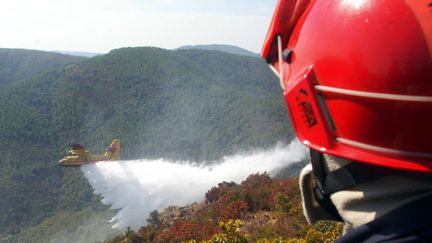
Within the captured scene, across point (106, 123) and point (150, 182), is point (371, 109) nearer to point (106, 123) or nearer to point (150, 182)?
point (150, 182)

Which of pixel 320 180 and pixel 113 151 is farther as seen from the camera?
pixel 113 151

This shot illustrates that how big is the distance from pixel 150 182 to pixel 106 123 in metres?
78.5

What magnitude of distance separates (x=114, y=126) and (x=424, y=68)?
116622mm

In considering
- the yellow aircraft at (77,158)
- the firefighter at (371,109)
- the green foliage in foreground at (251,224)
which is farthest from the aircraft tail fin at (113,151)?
the firefighter at (371,109)

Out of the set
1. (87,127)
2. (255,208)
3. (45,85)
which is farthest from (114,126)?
(255,208)

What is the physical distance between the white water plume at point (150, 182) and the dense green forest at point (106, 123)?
27550mm

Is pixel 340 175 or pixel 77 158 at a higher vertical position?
pixel 340 175

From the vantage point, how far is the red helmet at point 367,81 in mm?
1371

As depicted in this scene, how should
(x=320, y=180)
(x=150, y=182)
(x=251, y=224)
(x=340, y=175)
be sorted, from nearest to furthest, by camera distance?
(x=340, y=175)
(x=320, y=180)
(x=251, y=224)
(x=150, y=182)

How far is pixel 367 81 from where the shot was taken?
1.45 metres

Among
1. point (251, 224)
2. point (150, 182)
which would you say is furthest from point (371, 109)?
point (150, 182)

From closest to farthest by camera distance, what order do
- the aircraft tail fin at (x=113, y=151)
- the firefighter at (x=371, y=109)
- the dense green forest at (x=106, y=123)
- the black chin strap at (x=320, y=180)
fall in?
the firefighter at (x=371, y=109) → the black chin strap at (x=320, y=180) → the aircraft tail fin at (x=113, y=151) → the dense green forest at (x=106, y=123)

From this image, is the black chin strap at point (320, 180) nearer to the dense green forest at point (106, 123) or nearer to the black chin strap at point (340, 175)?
the black chin strap at point (340, 175)

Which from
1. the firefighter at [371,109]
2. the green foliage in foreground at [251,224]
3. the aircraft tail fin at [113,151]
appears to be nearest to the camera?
the firefighter at [371,109]
